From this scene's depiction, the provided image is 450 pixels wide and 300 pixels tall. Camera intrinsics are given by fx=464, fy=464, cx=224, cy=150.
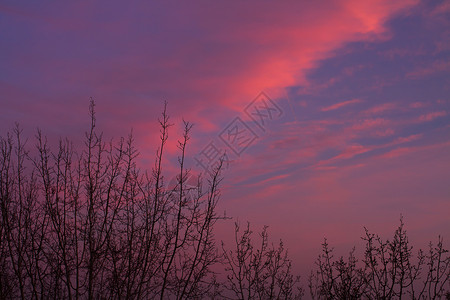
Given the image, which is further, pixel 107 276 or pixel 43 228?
pixel 107 276

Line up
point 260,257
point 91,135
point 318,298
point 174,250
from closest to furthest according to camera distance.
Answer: point 174,250 → point 91,135 → point 260,257 → point 318,298

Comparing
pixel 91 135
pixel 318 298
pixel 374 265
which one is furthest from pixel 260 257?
pixel 91 135

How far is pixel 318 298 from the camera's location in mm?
18359

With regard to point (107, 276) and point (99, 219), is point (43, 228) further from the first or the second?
point (107, 276)

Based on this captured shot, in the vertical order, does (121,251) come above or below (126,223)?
below

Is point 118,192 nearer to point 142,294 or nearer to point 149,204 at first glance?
point 149,204

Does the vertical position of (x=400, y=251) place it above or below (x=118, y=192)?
below

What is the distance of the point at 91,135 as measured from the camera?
11375 mm

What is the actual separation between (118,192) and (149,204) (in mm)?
808

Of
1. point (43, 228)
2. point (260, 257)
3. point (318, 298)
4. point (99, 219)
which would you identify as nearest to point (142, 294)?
point (99, 219)

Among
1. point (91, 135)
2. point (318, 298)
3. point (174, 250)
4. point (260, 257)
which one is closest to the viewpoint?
point (174, 250)

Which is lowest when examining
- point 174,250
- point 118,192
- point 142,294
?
point 142,294

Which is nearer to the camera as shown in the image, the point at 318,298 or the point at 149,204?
the point at 149,204

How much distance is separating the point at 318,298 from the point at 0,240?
12.1 m
